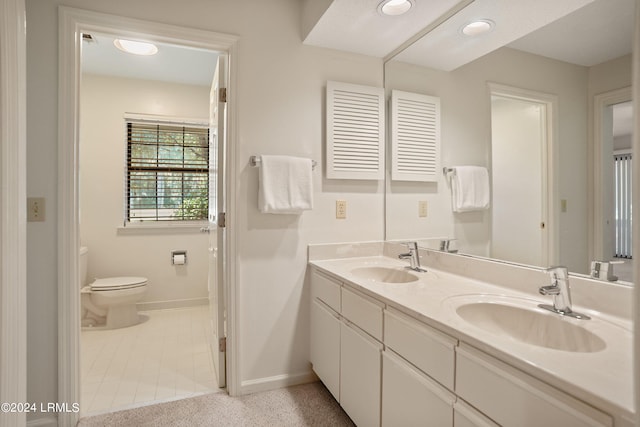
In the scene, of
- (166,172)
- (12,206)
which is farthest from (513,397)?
(166,172)

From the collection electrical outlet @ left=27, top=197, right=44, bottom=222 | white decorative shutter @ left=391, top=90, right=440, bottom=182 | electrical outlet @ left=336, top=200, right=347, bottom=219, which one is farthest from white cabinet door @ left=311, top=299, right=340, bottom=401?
electrical outlet @ left=27, top=197, right=44, bottom=222

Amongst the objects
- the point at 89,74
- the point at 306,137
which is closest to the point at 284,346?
the point at 306,137

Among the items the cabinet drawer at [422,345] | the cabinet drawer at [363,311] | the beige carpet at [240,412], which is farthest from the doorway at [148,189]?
the cabinet drawer at [422,345]

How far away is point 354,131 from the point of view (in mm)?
2150

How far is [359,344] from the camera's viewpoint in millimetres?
1481

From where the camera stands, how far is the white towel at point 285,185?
187 cm

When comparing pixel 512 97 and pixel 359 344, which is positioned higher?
pixel 512 97

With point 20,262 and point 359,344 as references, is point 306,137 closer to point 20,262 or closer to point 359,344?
point 359,344

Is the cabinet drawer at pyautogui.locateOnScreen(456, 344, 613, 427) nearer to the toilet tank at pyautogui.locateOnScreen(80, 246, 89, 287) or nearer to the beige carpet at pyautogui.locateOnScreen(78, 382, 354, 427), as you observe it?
the beige carpet at pyautogui.locateOnScreen(78, 382, 354, 427)

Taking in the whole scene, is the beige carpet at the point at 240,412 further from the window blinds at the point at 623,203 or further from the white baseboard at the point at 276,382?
the window blinds at the point at 623,203

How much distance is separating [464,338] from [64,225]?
6.06 feet

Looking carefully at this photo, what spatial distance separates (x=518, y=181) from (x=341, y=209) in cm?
104

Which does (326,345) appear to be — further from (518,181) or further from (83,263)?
(83,263)

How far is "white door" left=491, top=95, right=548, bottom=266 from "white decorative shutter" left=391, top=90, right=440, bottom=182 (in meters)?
0.41
